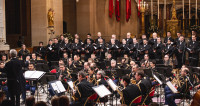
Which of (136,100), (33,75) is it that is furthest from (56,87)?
(136,100)

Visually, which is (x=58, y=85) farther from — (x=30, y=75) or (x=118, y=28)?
(x=118, y=28)

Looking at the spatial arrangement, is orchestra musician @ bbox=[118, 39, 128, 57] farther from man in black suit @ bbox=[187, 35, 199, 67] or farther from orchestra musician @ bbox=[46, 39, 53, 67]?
orchestra musician @ bbox=[46, 39, 53, 67]

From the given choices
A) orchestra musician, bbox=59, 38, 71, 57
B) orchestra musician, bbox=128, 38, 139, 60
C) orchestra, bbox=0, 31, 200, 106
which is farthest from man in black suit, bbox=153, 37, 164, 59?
orchestra musician, bbox=59, 38, 71, 57

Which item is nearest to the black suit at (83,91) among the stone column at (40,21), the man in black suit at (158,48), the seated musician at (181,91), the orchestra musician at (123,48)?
the seated musician at (181,91)

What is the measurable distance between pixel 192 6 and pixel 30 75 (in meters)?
15.3

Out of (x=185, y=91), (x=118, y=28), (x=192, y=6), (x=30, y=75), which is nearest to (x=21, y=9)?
(x=118, y=28)

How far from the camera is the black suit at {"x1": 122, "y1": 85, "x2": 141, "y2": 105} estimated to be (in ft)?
23.0

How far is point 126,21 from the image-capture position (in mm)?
22672

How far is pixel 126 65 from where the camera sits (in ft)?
39.6

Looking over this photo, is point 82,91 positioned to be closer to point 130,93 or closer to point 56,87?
point 56,87

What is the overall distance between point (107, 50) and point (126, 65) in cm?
350

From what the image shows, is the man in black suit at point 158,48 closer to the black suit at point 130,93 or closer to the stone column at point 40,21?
the stone column at point 40,21

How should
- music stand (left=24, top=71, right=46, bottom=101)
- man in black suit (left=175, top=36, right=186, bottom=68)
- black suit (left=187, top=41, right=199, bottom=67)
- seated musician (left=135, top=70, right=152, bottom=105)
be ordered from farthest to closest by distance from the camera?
man in black suit (left=175, top=36, right=186, bottom=68)
black suit (left=187, top=41, right=199, bottom=67)
music stand (left=24, top=71, right=46, bottom=101)
seated musician (left=135, top=70, right=152, bottom=105)

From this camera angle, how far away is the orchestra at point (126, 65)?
7.45m
